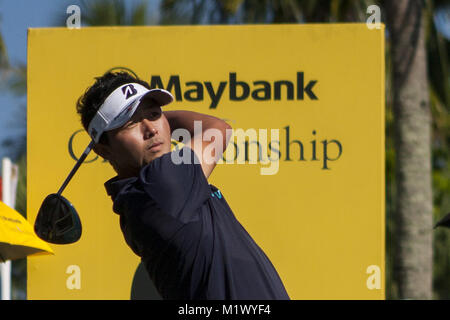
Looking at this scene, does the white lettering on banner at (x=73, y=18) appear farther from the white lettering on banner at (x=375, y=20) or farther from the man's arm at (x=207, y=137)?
the white lettering on banner at (x=375, y=20)

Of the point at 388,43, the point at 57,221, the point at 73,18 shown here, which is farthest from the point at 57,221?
the point at 388,43

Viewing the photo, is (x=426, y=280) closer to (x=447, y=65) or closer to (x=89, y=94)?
(x=89, y=94)

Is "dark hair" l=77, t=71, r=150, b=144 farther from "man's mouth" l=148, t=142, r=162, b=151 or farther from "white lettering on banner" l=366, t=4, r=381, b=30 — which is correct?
"white lettering on banner" l=366, t=4, r=381, b=30

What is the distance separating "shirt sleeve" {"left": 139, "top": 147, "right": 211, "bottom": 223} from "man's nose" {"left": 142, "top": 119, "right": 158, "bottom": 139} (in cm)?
16

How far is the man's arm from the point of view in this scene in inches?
132

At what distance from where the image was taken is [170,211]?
3.01 meters

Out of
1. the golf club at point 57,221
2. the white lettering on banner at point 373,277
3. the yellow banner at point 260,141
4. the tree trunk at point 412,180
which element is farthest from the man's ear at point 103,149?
the tree trunk at point 412,180

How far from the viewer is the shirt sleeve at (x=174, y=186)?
301 cm

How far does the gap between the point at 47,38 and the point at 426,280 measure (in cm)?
456

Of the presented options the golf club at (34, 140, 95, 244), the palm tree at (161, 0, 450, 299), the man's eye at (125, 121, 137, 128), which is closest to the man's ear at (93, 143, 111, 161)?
the man's eye at (125, 121, 137, 128)

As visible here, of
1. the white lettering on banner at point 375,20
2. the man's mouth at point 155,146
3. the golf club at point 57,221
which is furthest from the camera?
the white lettering on banner at point 375,20

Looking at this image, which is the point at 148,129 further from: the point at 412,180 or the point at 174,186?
the point at 412,180

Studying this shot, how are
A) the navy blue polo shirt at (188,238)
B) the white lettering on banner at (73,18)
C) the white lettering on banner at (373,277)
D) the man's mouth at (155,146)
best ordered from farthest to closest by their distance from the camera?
1. the white lettering on banner at (73,18)
2. the white lettering on banner at (373,277)
3. the man's mouth at (155,146)
4. the navy blue polo shirt at (188,238)
